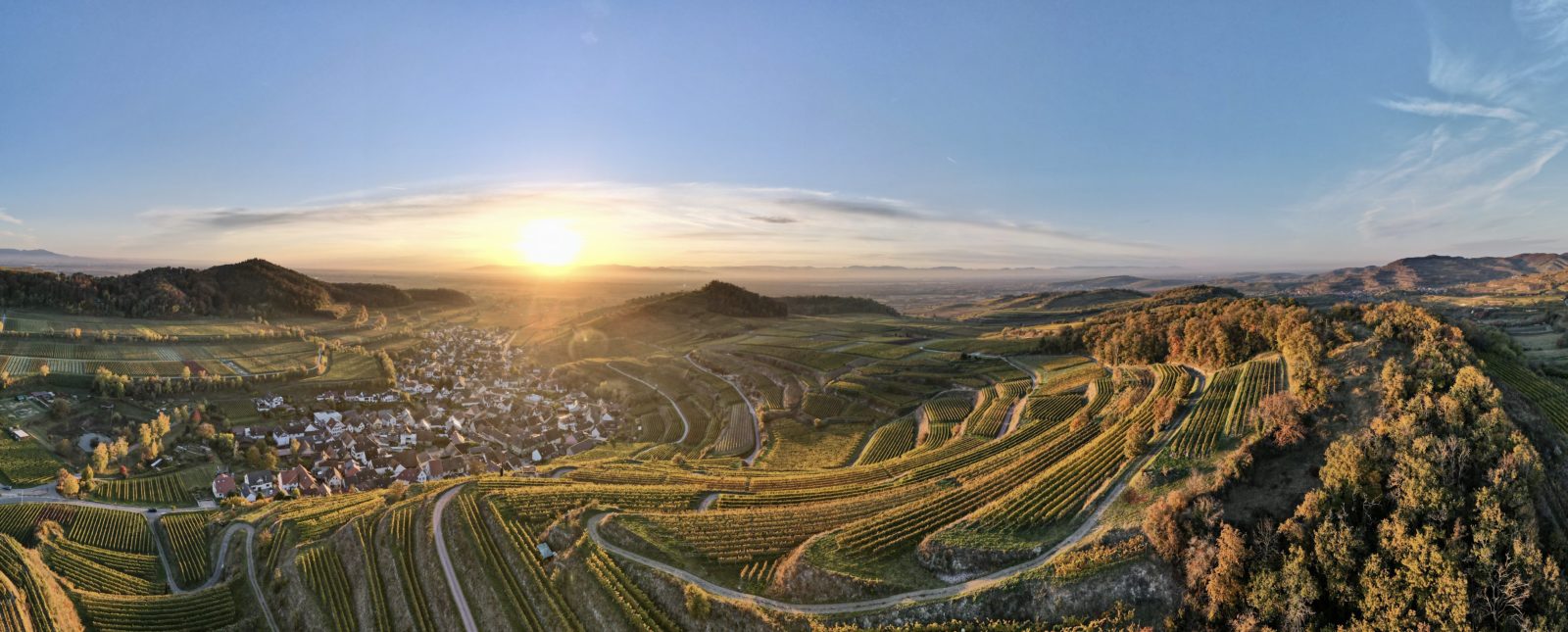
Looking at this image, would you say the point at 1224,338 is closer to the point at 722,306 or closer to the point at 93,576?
the point at 93,576

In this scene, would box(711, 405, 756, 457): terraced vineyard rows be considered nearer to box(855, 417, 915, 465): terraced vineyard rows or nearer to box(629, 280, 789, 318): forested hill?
box(855, 417, 915, 465): terraced vineyard rows

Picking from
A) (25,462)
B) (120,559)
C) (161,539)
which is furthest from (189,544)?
(25,462)

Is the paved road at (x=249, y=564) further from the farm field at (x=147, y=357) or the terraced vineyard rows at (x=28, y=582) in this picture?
the farm field at (x=147, y=357)

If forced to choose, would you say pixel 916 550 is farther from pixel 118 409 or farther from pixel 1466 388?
pixel 118 409

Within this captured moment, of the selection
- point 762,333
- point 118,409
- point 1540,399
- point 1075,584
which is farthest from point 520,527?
point 762,333

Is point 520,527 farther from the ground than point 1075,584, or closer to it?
closer to it

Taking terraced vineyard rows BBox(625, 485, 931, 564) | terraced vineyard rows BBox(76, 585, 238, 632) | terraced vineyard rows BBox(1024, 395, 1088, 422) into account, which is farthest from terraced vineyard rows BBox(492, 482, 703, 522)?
terraced vineyard rows BBox(1024, 395, 1088, 422)

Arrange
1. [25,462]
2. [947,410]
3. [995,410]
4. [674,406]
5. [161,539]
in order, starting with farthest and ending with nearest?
[674,406] → [947,410] → [25,462] → [995,410] → [161,539]
